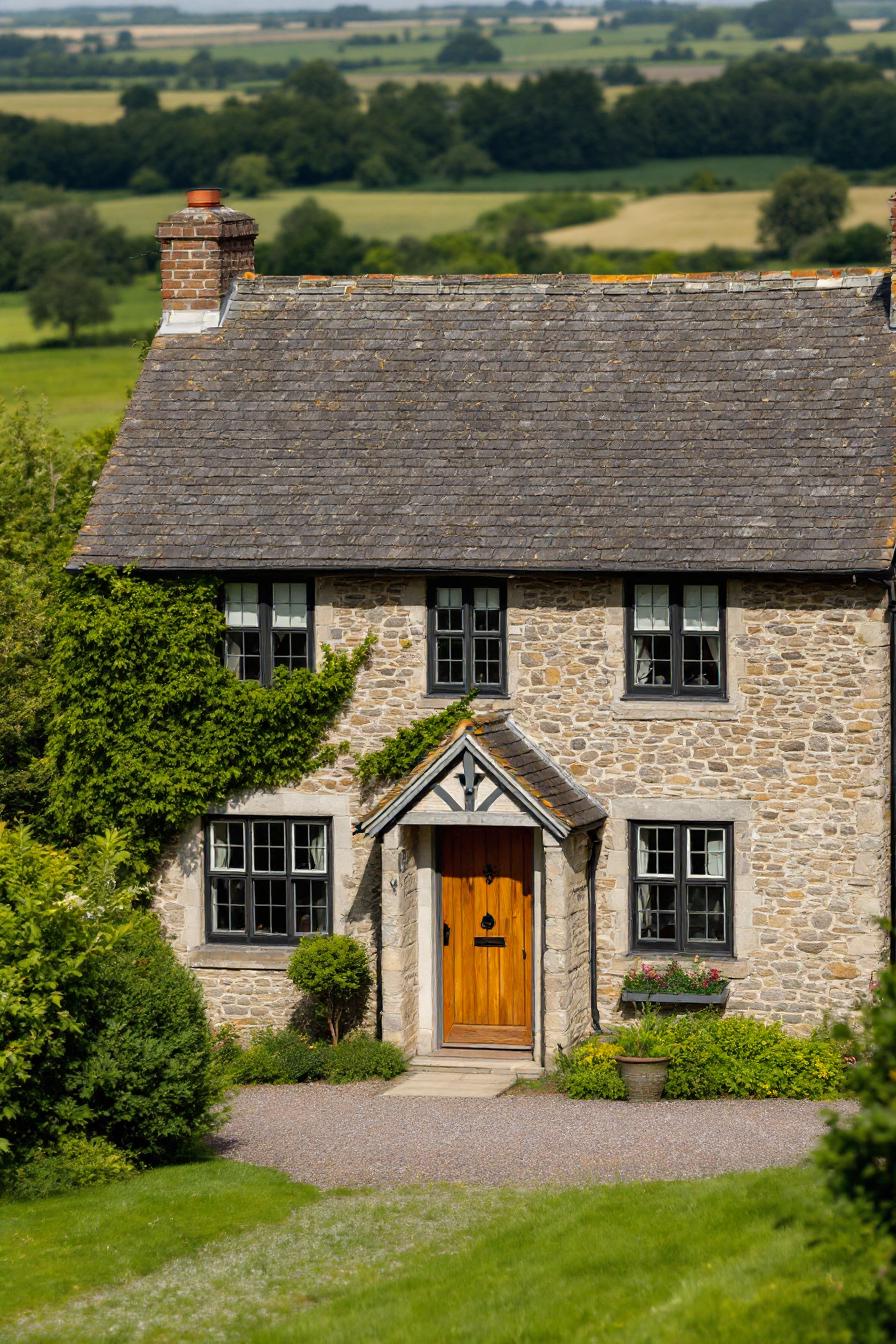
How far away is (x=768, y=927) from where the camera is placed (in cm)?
2364

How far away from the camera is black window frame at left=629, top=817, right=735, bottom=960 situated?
23875 mm

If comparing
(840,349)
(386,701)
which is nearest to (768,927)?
(386,701)

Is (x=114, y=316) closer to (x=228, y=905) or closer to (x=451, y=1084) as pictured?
(x=228, y=905)

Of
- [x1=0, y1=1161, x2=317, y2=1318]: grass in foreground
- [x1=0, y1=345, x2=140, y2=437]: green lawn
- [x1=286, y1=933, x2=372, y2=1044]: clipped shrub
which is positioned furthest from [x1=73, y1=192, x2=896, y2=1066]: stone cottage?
[x1=0, y1=345, x2=140, y2=437]: green lawn

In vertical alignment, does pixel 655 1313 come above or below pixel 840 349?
below

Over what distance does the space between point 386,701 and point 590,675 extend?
7.81 feet

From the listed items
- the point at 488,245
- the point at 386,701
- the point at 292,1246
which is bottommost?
the point at 292,1246

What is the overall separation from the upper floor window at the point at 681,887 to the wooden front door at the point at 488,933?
1.26 m

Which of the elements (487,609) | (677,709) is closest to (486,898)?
(677,709)

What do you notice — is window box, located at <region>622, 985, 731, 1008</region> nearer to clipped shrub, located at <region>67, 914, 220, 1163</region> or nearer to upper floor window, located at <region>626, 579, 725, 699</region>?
upper floor window, located at <region>626, 579, 725, 699</region>

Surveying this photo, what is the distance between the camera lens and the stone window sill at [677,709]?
23.7 m

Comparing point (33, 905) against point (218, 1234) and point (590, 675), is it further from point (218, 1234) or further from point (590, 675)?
point (590, 675)

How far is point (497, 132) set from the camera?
132 meters

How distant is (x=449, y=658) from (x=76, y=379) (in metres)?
47.5
